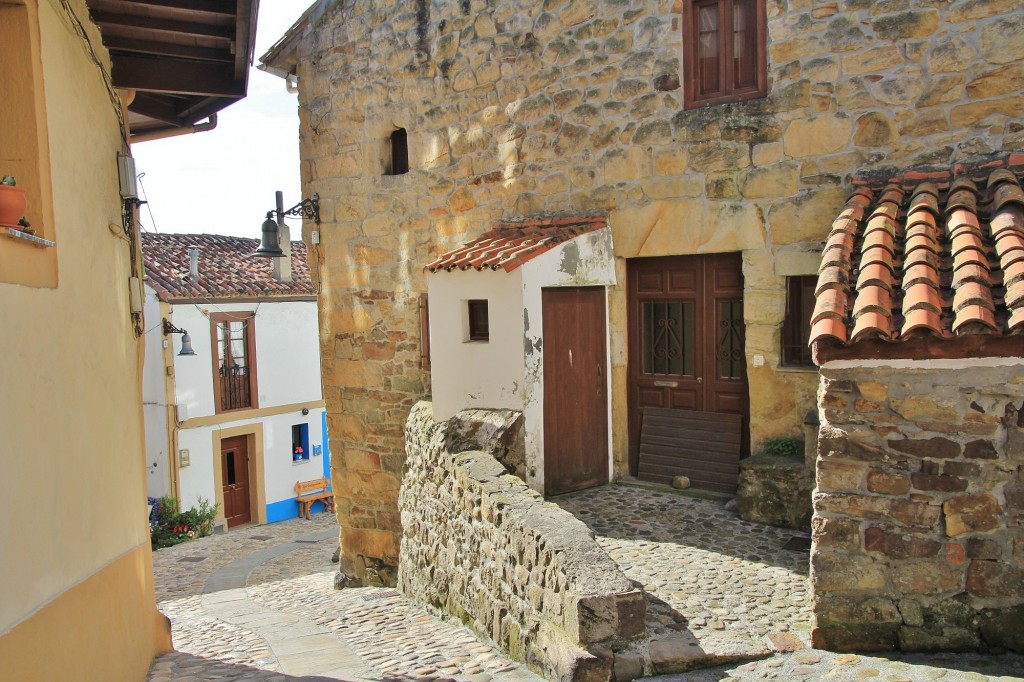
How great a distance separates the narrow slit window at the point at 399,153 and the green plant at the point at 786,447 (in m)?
4.57

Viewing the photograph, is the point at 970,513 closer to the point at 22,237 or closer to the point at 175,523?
the point at 22,237

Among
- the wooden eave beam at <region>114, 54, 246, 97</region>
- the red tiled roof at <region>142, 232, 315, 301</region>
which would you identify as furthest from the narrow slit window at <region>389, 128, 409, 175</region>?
the red tiled roof at <region>142, 232, 315, 301</region>

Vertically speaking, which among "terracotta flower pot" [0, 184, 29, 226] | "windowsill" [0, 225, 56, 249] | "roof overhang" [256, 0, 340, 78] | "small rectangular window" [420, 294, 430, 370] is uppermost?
"roof overhang" [256, 0, 340, 78]

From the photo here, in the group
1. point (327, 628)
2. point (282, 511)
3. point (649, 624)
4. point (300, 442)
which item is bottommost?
point (282, 511)

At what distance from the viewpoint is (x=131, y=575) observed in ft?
17.0

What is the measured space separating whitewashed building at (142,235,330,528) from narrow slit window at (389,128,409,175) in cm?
999

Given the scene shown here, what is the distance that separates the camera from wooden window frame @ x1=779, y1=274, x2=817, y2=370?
236 inches

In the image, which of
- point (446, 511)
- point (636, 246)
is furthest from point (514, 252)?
point (446, 511)

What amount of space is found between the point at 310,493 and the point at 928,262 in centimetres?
1764

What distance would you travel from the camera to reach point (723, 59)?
20.1 ft

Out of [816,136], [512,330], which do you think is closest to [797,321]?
[816,136]

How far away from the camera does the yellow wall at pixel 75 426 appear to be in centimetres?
324

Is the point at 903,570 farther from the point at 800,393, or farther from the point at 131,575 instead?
the point at 131,575

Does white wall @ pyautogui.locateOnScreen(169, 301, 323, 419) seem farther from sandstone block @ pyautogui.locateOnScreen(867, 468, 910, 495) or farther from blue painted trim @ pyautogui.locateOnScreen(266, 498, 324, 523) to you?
sandstone block @ pyautogui.locateOnScreen(867, 468, 910, 495)
